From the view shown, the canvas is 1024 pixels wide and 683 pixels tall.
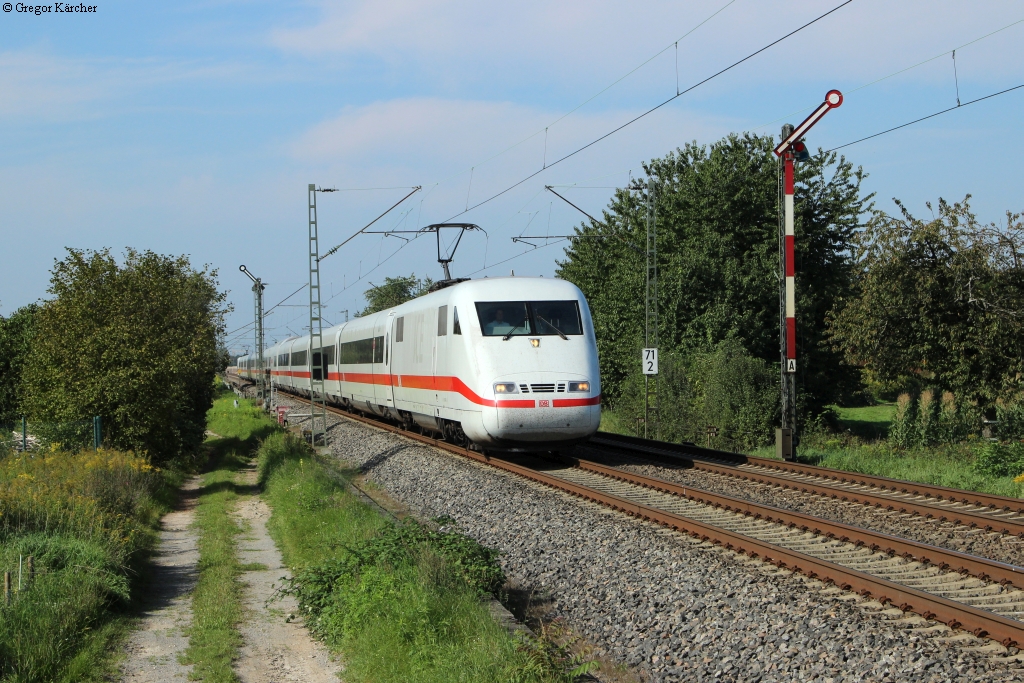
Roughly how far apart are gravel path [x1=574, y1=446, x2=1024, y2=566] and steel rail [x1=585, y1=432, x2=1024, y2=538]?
12 cm

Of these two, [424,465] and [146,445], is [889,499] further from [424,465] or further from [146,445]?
[146,445]

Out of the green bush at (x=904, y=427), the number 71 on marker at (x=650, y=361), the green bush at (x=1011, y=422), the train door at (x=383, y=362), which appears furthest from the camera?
the train door at (x=383, y=362)

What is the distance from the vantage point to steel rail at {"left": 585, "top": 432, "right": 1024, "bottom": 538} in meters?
10.6

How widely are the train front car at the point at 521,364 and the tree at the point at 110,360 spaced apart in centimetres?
762

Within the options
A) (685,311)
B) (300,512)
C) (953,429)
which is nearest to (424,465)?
(300,512)

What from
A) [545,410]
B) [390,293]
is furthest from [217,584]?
[390,293]

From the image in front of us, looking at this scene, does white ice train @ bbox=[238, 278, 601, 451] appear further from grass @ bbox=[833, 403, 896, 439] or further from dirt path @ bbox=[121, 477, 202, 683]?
grass @ bbox=[833, 403, 896, 439]

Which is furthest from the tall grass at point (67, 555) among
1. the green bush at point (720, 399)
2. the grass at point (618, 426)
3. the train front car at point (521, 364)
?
the grass at point (618, 426)

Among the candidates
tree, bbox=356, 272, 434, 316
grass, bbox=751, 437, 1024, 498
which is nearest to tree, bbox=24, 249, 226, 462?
grass, bbox=751, 437, 1024, 498

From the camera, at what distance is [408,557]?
8.45 m

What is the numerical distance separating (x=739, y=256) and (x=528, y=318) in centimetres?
2343

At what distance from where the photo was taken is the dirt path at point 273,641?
6934 millimetres

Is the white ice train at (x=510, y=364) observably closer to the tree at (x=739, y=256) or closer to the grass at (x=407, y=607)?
the grass at (x=407, y=607)

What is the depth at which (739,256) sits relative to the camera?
125ft
